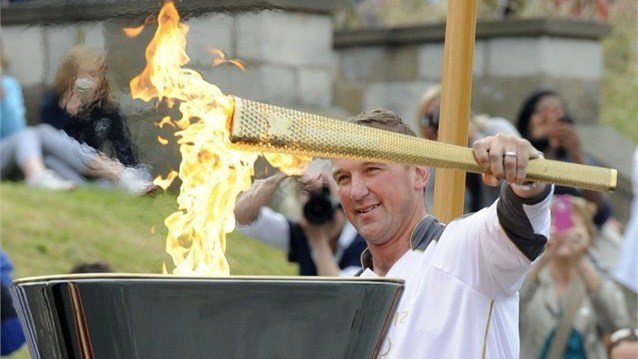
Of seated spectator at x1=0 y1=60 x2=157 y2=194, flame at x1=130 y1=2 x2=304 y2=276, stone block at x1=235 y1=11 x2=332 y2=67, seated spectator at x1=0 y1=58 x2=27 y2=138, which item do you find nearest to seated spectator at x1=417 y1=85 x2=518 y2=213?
stone block at x1=235 y1=11 x2=332 y2=67

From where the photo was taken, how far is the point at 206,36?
13.8 ft

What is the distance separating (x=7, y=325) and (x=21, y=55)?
229 centimetres

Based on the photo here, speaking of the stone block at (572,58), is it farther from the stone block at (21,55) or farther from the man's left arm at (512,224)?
the man's left arm at (512,224)

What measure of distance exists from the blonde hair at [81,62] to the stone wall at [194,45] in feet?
0.09

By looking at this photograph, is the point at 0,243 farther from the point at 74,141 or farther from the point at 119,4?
the point at 74,141

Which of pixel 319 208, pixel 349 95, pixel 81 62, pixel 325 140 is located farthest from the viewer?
pixel 349 95

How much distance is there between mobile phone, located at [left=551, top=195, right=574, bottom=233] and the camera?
6.43 meters

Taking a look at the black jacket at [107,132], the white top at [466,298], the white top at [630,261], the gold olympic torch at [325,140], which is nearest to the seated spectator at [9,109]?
the white top at [630,261]

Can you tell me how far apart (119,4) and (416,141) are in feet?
5.75

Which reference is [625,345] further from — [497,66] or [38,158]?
[497,66]

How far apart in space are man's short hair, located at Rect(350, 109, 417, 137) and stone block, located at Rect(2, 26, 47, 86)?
11.7ft

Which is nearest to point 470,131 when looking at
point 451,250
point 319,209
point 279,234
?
point 319,209

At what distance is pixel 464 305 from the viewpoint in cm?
362

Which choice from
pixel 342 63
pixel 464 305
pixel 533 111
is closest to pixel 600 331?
pixel 533 111
